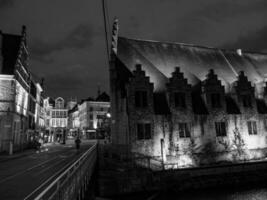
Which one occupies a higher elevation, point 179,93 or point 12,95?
point 12,95

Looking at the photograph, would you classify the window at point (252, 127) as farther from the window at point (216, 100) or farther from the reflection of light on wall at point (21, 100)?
the reflection of light on wall at point (21, 100)

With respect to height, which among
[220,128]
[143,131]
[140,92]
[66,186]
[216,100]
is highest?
[140,92]

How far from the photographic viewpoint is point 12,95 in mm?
25547

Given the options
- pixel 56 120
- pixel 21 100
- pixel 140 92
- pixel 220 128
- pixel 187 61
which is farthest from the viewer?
pixel 56 120

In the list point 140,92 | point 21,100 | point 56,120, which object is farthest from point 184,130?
point 56,120

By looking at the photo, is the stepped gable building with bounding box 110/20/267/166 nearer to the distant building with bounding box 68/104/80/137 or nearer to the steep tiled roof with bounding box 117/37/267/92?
the steep tiled roof with bounding box 117/37/267/92

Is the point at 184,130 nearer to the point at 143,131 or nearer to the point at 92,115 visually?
the point at 143,131

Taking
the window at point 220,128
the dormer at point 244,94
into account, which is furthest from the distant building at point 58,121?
the dormer at point 244,94

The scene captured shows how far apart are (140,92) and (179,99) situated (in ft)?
16.2

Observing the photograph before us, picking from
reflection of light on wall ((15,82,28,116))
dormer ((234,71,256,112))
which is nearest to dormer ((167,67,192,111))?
dormer ((234,71,256,112))

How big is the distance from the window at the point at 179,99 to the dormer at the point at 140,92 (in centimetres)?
337

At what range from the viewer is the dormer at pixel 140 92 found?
21.9 m

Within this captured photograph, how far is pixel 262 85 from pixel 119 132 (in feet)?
74.6

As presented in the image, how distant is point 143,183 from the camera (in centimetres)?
1630
